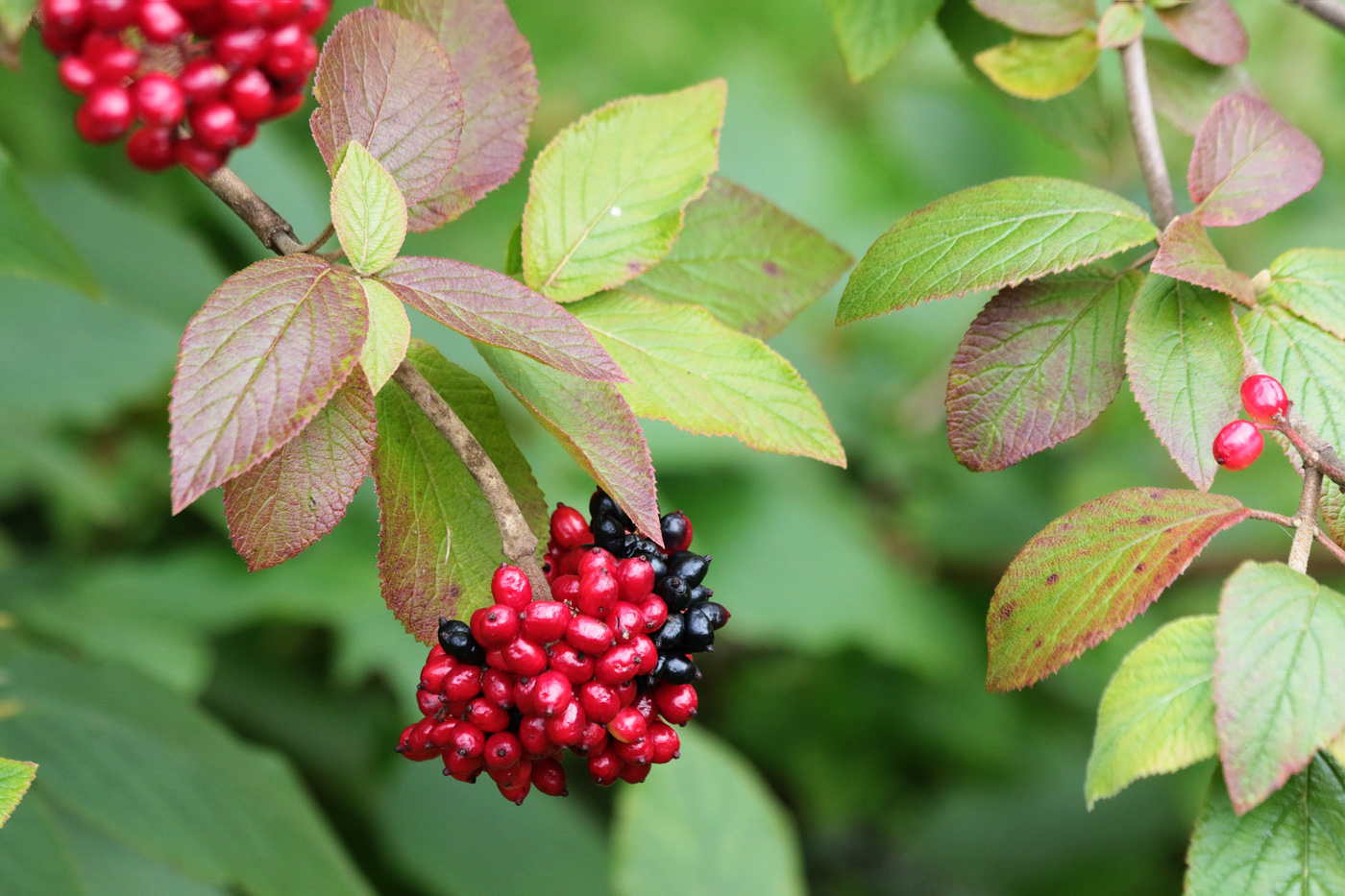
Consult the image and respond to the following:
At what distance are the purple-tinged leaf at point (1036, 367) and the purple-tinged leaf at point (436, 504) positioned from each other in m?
0.37

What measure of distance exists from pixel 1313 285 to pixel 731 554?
70.5 inches

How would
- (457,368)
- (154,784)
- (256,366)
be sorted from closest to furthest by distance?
(256,366) < (457,368) < (154,784)

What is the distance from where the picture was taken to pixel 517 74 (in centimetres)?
90

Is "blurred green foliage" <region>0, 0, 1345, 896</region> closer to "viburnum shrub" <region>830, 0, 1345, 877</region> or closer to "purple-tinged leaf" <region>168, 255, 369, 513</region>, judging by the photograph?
"viburnum shrub" <region>830, 0, 1345, 877</region>

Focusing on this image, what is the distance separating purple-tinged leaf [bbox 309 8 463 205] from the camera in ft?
2.58

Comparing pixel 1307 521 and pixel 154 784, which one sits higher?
pixel 154 784

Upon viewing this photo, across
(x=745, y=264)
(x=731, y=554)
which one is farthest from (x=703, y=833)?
(x=745, y=264)

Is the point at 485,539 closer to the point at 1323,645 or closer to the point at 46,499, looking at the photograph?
the point at 1323,645

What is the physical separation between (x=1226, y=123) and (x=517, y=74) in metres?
0.62

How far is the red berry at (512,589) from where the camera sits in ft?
2.35

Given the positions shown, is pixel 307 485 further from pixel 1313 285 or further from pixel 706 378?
pixel 1313 285

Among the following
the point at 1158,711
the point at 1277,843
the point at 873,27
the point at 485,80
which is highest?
the point at 485,80

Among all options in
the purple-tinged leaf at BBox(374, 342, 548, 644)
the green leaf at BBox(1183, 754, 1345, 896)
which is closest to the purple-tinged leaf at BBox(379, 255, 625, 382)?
the purple-tinged leaf at BBox(374, 342, 548, 644)

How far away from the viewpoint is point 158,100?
679mm
